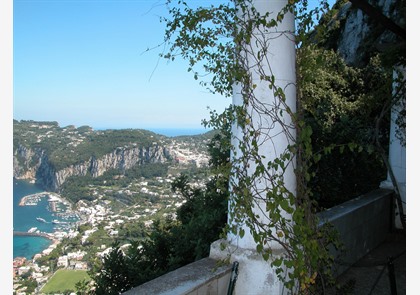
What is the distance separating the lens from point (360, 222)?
162 inches

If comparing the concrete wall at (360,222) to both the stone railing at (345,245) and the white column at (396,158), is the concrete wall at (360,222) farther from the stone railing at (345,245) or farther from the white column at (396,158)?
the white column at (396,158)

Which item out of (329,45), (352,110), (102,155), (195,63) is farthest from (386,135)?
(102,155)

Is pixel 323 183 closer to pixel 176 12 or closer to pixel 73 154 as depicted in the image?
pixel 176 12

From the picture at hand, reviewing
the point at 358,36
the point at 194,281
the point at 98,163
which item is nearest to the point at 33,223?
the point at 98,163

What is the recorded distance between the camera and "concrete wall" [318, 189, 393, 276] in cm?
356

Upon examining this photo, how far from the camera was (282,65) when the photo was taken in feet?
6.90

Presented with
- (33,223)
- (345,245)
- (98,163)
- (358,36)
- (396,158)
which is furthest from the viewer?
(98,163)

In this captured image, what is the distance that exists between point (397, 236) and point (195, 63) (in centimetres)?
435

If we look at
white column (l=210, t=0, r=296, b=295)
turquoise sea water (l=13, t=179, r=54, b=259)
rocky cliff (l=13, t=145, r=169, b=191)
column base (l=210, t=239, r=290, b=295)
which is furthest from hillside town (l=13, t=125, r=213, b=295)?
white column (l=210, t=0, r=296, b=295)

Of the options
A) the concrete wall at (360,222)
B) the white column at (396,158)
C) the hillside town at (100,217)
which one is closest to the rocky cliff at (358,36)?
the white column at (396,158)

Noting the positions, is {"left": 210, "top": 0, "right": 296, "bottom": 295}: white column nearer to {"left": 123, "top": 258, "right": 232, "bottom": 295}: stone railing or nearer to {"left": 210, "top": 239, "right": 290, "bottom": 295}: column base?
{"left": 210, "top": 239, "right": 290, "bottom": 295}: column base

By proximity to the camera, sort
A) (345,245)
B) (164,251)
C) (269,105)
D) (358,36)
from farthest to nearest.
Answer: (358,36) < (164,251) < (345,245) < (269,105)

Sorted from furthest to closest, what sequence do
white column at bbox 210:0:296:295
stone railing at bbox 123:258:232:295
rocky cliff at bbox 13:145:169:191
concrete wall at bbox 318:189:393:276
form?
rocky cliff at bbox 13:145:169:191 → concrete wall at bbox 318:189:393:276 → white column at bbox 210:0:296:295 → stone railing at bbox 123:258:232:295

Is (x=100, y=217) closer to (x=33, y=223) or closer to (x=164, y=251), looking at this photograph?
(x=33, y=223)
